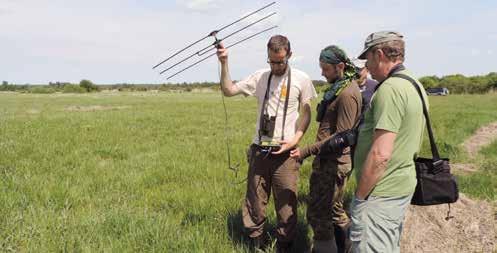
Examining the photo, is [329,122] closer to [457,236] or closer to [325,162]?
[325,162]

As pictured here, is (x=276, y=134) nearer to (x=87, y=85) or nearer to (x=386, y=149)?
(x=386, y=149)

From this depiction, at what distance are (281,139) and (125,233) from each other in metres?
1.87

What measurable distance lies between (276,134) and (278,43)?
85 cm

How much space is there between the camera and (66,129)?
14281 millimetres

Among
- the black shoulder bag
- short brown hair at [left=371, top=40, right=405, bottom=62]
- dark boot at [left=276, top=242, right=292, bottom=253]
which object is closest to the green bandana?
short brown hair at [left=371, top=40, right=405, bottom=62]

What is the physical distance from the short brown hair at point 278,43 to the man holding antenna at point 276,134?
56 mm

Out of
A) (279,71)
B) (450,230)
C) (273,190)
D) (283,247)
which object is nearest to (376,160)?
(279,71)

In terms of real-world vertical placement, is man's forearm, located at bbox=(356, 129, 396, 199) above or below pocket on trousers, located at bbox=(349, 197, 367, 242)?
above

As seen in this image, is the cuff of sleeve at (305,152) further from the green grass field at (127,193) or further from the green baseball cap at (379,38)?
the green baseball cap at (379,38)

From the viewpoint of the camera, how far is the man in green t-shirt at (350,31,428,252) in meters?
2.63

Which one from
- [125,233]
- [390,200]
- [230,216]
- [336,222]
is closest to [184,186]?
[230,216]

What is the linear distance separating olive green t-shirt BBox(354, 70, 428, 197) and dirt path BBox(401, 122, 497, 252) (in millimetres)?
2138

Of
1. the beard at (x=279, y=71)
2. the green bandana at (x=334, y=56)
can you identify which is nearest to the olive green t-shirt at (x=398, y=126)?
the green bandana at (x=334, y=56)

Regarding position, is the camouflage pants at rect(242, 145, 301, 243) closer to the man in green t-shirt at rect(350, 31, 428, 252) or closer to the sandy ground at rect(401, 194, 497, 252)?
the man in green t-shirt at rect(350, 31, 428, 252)
